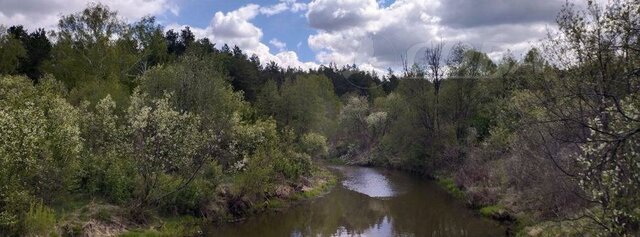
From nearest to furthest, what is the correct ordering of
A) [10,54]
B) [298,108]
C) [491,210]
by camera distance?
[491,210], [10,54], [298,108]

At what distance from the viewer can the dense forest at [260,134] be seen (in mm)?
14242

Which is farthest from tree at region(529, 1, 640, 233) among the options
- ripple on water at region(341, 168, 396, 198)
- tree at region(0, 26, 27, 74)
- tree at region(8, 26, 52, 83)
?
tree at region(8, 26, 52, 83)

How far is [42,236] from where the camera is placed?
20.5m

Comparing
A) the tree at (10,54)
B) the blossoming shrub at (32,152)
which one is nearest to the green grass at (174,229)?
the blossoming shrub at (32,152)

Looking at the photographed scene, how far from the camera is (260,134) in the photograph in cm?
3803

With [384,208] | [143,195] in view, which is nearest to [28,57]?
[143,195]

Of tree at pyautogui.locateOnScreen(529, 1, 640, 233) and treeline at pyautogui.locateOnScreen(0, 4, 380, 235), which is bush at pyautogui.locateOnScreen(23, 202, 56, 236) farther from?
tree at pyautogui.locateOnScreen(529, 1, 640, 233)

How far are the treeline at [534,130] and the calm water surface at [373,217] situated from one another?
2.20 metres

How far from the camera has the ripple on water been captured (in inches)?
1802

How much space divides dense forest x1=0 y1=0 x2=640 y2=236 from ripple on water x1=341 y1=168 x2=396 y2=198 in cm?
297

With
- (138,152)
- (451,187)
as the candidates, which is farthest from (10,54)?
(451,187)

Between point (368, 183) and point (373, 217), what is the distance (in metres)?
18.0

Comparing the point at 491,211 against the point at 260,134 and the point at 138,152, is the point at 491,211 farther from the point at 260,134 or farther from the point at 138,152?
the point at 138,152

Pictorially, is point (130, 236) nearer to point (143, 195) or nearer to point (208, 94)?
point (143, 195)
